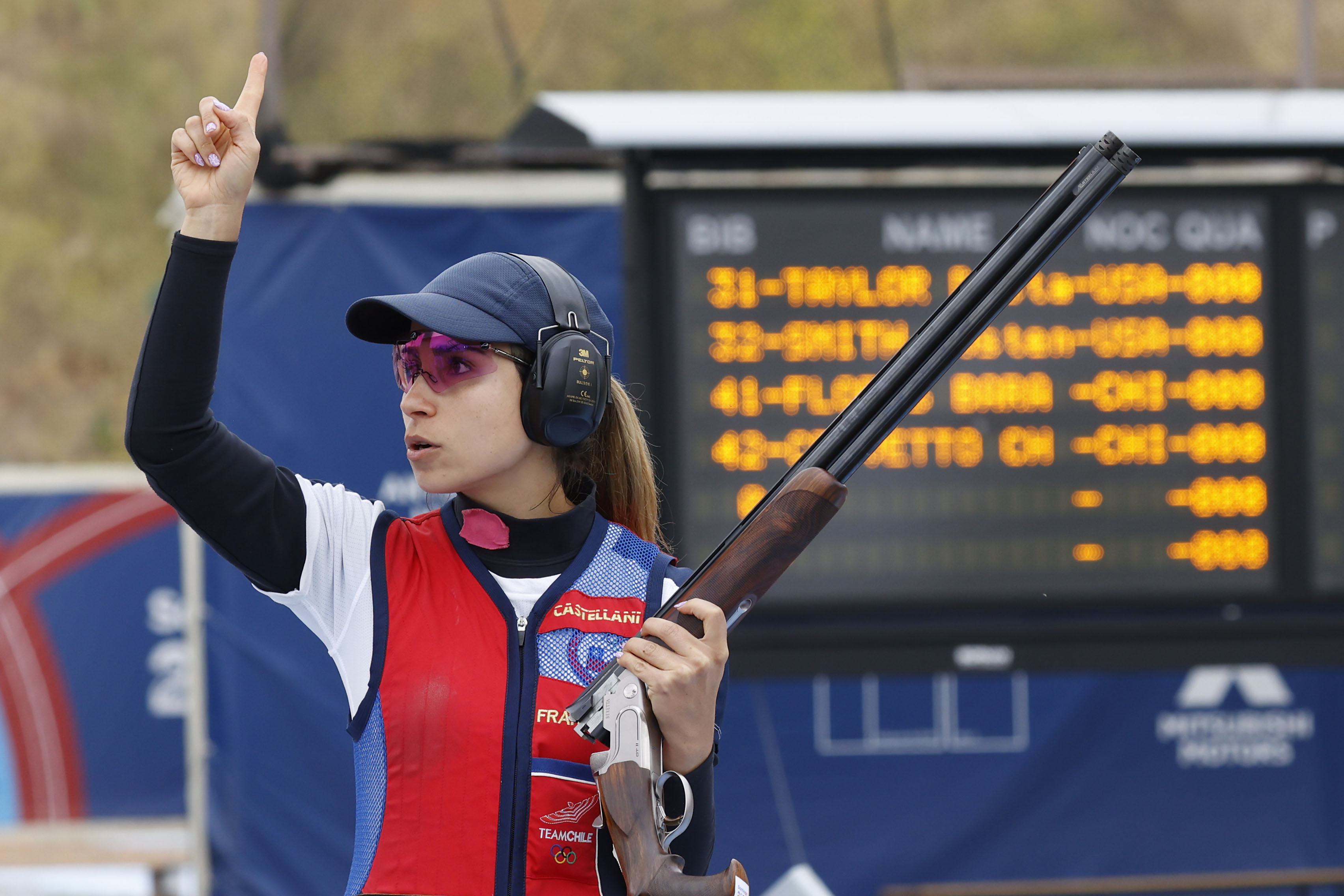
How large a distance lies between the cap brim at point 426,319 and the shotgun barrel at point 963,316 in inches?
13.8

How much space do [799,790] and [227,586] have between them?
2.09m

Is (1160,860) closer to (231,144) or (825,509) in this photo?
(825,509)

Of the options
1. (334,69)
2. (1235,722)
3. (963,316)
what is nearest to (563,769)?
(963,316)

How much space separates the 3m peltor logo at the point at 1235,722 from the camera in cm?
502

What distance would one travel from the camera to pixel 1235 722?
199 inches

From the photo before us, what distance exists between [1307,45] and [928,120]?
2127 millimetres

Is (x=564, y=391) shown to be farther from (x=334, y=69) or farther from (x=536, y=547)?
(x=334, y=69)

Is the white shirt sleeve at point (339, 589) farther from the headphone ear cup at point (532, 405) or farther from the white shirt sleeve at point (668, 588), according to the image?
the white shirt sleeve at point (668, 588)

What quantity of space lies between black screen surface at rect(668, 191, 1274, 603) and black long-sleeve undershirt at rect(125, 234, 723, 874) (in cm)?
206

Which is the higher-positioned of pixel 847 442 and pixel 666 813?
pixel 847 442

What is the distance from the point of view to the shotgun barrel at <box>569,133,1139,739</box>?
1.58 meters

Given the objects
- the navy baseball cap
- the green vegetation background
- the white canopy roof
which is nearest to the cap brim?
the navy baseball cap

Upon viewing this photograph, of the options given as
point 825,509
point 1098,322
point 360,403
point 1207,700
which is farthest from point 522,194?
point 825,509

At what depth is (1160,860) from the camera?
16.2ft
